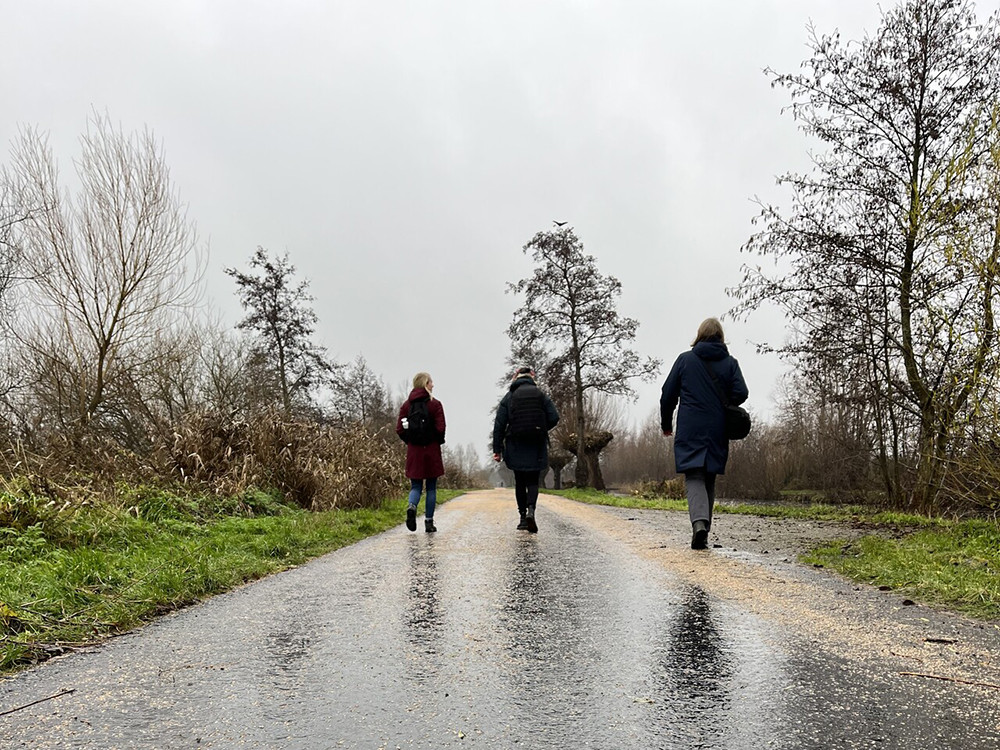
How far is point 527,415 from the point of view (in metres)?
8.80

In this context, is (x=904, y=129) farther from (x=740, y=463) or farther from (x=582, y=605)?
(x=740, y=463)

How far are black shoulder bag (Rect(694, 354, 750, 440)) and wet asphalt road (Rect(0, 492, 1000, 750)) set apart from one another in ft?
8.47

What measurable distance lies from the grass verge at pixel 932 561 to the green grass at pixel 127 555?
486 cm

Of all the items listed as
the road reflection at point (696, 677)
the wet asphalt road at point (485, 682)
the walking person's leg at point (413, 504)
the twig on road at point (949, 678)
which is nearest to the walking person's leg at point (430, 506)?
the walking person's leg at point (413, 504)

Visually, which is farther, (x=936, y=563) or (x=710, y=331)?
(x=710, y=331)

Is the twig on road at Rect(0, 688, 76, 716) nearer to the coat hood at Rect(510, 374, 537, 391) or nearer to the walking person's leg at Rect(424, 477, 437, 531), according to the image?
the walking person's leg at Rect(424, 477, 437, 531)

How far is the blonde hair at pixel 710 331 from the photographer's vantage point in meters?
6.80

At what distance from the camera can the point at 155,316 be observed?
1304 cm

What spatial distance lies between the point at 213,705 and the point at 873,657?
2822 millimetres

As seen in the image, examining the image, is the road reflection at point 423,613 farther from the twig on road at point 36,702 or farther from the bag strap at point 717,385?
the bag strap at point 717,385

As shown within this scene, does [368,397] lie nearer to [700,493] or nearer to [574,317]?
[574,317]

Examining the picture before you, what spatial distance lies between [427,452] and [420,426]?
38cm

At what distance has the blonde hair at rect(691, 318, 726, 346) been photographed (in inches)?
268

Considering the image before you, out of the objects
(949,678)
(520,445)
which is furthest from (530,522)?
(949,678)
